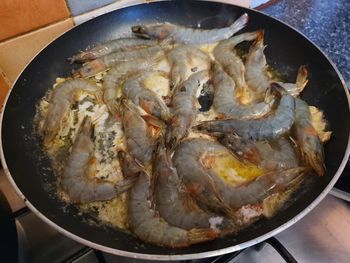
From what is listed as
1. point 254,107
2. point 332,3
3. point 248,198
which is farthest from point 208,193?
point 332,3

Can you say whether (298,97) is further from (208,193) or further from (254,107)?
(208,193)

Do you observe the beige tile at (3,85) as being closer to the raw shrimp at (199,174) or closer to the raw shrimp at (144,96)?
the raw shrimp at (144,96)

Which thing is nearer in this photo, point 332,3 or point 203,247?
point 203,247

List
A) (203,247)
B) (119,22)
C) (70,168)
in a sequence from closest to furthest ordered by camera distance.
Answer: (203,247)
(70,168)
(119,22)

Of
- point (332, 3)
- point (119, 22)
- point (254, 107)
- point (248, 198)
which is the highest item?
point (119, 22)

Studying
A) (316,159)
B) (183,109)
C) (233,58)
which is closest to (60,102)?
(183,109)

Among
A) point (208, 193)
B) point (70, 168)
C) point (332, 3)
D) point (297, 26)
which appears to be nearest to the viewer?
point (208, 193)

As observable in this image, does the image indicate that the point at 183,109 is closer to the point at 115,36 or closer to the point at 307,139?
the point at 307,139

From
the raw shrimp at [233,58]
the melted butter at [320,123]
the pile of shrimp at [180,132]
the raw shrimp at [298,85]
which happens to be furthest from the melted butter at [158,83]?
the melted butter at [320,123]
